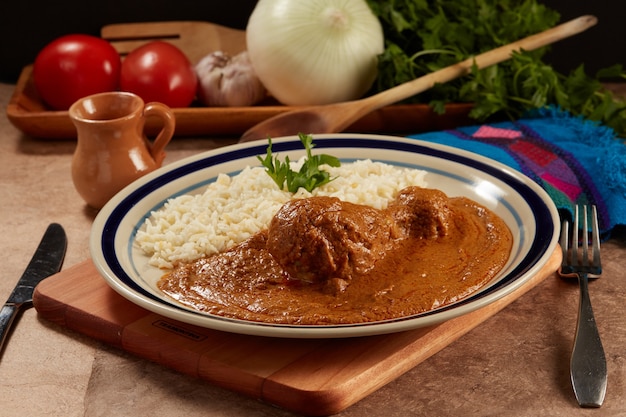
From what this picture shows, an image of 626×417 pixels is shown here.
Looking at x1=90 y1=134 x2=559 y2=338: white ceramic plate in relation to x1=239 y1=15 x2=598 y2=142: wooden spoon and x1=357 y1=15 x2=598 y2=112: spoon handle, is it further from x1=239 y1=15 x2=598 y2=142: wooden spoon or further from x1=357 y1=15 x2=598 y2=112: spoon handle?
x1=357 y1=15 x2=598 y2=112: spoon handle

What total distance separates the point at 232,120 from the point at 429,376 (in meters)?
2.03

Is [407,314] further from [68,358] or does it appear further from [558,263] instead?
[68,358]

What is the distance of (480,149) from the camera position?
334cm

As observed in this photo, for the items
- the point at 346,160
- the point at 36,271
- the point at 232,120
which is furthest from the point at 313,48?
the point at 36,271

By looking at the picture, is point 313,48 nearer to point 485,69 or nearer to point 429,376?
point 485,69

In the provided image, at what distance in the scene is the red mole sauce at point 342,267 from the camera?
2199 millimetres

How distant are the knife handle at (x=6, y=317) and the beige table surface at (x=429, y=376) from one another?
30 mm

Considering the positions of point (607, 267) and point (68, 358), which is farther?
point (607, 267)

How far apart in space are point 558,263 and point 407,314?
0.68 m

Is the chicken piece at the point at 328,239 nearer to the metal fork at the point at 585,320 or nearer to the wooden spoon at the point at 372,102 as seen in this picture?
the metal fork at the point at 585,320

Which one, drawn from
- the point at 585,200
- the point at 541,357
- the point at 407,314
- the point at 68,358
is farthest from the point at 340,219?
the point at 585,200

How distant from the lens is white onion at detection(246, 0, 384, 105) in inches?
148

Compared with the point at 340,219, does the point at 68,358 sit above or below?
below

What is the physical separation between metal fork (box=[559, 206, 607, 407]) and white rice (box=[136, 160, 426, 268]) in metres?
0.54
